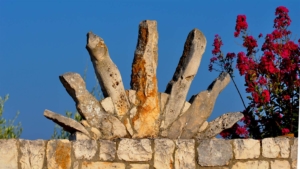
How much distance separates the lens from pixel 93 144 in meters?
6.25

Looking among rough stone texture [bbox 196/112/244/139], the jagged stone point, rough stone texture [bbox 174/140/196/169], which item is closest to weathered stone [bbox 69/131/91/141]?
the jagged stone point

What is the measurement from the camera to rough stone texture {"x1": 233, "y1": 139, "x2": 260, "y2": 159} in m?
6.75

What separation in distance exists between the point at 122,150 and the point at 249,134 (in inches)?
154

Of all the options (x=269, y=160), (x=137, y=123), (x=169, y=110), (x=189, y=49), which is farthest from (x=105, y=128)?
(x=269, y=160)

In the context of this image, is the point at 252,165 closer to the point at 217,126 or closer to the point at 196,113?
the point at 217,126

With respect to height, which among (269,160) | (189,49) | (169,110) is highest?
(189,49)

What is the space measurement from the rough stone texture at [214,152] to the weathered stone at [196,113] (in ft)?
1.41

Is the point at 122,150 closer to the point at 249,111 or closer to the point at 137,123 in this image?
the point at 137,123

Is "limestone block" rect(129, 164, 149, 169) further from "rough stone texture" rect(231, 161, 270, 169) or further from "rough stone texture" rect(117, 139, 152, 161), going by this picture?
"rough stone texture" rect(231, 161, 270, 169)

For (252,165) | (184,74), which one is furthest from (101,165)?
(252,165)

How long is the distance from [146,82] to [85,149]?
1.12 meters

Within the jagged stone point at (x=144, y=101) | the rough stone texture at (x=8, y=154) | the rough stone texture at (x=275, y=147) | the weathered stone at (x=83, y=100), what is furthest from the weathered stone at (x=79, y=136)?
the rough stone texture at (x=275, y=147)

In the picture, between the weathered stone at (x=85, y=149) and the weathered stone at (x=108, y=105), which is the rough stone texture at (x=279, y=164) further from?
the weathered stone at (x=85, y=149)

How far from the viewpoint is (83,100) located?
6.62 m
